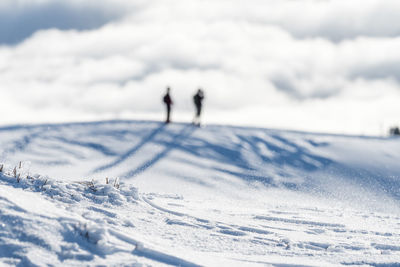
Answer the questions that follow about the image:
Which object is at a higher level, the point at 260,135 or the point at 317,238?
the point at 260,135

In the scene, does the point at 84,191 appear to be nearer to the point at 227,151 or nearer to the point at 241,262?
the point at 241,262

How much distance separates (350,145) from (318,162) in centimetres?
274

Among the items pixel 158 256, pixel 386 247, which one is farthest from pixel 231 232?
pixel 386 247

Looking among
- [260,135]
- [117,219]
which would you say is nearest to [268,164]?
[260,135]

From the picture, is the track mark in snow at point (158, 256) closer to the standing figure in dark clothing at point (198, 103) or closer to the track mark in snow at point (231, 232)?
the track mark in snow at point (231, 232)

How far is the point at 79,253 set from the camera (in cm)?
421

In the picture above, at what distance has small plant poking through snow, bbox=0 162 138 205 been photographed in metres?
5.70

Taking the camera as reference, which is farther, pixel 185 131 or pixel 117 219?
pixel 185 131

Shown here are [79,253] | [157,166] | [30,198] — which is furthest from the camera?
[157,166]

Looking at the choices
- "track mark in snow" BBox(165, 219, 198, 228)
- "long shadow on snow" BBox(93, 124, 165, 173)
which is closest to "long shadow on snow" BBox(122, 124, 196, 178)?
"long shadow on snow" BBox(93, 124, 165, 173)

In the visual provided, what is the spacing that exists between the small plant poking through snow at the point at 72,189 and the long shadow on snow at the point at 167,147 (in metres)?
5.37

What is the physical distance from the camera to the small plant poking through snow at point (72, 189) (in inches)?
224

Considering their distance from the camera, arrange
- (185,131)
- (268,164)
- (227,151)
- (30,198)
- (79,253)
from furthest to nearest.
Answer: (185,131) → (227,151) → (268,164) → (30,198) → (79,253)

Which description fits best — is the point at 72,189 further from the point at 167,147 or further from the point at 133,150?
the point at 167,147
